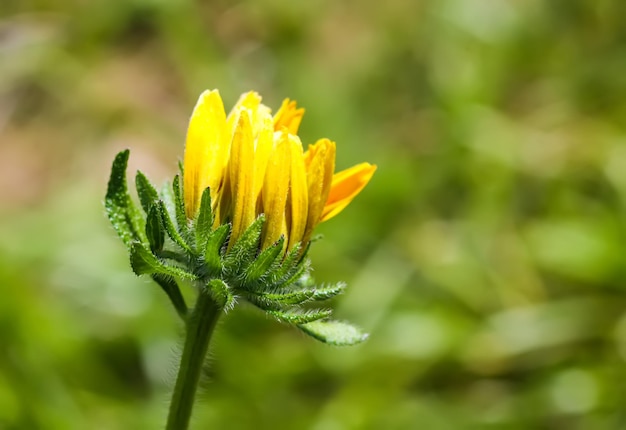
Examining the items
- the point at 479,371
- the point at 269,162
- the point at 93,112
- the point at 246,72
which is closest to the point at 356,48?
the point at 246,72

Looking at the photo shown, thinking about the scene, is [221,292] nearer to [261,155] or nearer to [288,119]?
[261,155]

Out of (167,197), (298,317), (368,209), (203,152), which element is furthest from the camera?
(368,209)

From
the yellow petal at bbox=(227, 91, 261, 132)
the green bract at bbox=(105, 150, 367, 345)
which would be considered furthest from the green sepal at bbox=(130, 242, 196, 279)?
the yellow petal at bbox=(227, 91, 261, 132)

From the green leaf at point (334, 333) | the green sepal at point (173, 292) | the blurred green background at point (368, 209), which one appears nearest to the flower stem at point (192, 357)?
the green sepal at point (173, 292)

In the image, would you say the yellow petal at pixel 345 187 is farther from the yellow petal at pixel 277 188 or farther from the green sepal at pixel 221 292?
the green sepal at pixel 221 292

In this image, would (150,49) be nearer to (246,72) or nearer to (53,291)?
(246,72)

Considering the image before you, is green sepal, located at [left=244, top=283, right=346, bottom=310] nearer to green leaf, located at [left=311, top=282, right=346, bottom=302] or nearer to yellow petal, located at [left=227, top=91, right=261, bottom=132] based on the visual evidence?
green leaf, located at [left=311, top=282, right=346, bottom=302]

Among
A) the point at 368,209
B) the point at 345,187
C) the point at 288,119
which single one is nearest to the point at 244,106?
the point at 288,119
